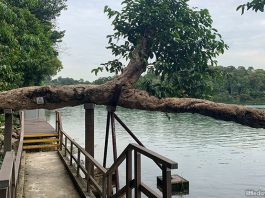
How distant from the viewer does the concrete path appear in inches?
310

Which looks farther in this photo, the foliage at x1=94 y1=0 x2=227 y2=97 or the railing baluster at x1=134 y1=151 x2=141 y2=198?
the foliage at x1=94 y1=0 x2=227 y2=97

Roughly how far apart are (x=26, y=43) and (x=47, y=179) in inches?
366

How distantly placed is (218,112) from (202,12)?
278cm

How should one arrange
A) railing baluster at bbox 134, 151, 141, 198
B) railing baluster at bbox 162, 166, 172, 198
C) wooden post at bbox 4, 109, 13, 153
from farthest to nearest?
wooden post at bbox 4, 109, 13, 153 → railing baluster at bbox 134, 151, 141, 198 → railing baluster at bbox 162, 166, 172, 198

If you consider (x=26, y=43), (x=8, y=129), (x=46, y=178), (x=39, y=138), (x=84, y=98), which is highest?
(x=26, y=43)

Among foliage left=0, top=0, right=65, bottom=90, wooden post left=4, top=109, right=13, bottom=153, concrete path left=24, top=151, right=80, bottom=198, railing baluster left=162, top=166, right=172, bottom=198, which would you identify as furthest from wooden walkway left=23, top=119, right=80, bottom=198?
railing baluster left=162, top=166, right=172, bottom=198

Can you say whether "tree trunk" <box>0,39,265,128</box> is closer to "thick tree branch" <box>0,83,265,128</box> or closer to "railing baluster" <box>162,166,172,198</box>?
"thick tree branch" <box>0,83,265,128</box>

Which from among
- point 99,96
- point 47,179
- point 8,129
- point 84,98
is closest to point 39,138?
point 8,129

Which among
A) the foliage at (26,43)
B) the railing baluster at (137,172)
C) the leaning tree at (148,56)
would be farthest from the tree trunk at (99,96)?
the railing baluster at (137,172)

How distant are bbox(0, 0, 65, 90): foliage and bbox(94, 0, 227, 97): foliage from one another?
3283 millimetres

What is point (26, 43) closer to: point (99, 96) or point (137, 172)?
point (99, 96)

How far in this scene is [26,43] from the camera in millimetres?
16297

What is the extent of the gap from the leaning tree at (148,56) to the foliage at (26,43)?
181 centimetres

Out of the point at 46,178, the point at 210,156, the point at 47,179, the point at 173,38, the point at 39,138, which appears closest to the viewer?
the point at 173,38
